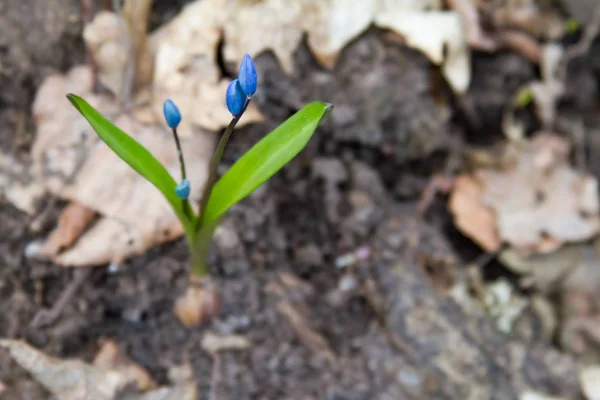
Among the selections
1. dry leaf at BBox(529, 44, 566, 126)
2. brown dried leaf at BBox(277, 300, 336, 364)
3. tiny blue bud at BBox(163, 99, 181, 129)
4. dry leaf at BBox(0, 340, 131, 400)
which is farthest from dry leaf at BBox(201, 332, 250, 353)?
dry leaf at BBox(529, 44, 566, 126)

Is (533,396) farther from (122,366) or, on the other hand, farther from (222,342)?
(122,366)

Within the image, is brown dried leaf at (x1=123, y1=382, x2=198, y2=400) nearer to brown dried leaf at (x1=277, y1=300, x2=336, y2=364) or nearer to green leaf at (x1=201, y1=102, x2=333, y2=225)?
brown dried leaf at (x1=277, y1=300, x2=336, y2=364)

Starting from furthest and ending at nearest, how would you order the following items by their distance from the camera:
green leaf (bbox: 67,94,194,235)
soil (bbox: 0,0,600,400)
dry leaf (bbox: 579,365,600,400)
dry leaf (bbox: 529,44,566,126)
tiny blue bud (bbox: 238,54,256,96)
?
1. dry leaf (bbox: 529,44,566,126)
2. dry leaf (bbox: 579,365,600,400)
3. soil (bbox: 0,0,600,400)
4. green leaf (bbox: 67,94,194,235)
5. tiny blue bud (bbox: 238,54,256,96)

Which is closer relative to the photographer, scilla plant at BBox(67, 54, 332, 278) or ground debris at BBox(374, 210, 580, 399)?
scilla plant at BBox(67, 54, 332, 278)

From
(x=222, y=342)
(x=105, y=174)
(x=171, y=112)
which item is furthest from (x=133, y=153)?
(x=222, y=342)

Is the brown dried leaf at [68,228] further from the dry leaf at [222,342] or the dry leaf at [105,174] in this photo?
the dry leaf at [222,342]

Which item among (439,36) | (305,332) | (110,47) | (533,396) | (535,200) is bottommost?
(533,396)
